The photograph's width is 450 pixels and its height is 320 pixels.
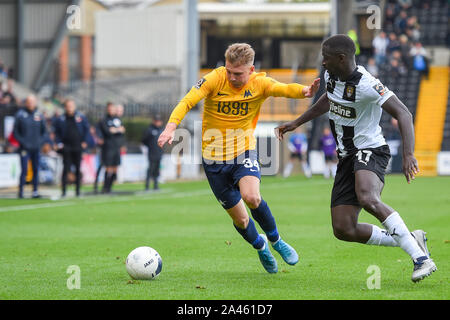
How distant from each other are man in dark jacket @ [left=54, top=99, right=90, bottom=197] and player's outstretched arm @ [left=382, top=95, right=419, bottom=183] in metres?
12.9

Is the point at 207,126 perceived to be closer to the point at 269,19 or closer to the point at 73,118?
the point at 73,118

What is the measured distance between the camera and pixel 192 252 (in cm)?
1073

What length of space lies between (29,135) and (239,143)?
11.5 m

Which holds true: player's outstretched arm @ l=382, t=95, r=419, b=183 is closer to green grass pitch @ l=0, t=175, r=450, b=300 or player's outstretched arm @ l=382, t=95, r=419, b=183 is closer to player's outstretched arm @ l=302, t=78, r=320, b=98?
player's outstretched arm @ l=302, t=78, r=320, b=98

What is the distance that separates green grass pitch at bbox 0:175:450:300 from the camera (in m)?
7.65

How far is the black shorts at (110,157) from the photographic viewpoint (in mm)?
20688

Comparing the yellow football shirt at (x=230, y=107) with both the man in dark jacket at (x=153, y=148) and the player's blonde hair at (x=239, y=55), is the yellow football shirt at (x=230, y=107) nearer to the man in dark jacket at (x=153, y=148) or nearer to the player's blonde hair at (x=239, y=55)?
the player's blonde hair at (x=239, y=55)

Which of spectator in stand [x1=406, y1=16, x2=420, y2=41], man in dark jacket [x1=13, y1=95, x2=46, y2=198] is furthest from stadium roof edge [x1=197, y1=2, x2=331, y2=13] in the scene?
man in dark jacket [x1=13, y1=95, x2=46, y2=198]

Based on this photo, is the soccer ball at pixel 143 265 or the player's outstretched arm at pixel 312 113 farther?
the player's outstretched arm at pixel 312 113

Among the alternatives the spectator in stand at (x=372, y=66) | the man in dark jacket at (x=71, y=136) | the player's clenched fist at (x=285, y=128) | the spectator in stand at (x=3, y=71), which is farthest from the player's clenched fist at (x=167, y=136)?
the spectator in stand at (x=372, y=66)

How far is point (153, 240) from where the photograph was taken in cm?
1204

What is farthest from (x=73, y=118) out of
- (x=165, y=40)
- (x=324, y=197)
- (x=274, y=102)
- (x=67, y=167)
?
(x=165, y=40)

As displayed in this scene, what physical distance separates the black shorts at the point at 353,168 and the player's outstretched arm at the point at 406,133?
1.21 ft

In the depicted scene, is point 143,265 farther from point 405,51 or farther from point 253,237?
point 405,51
